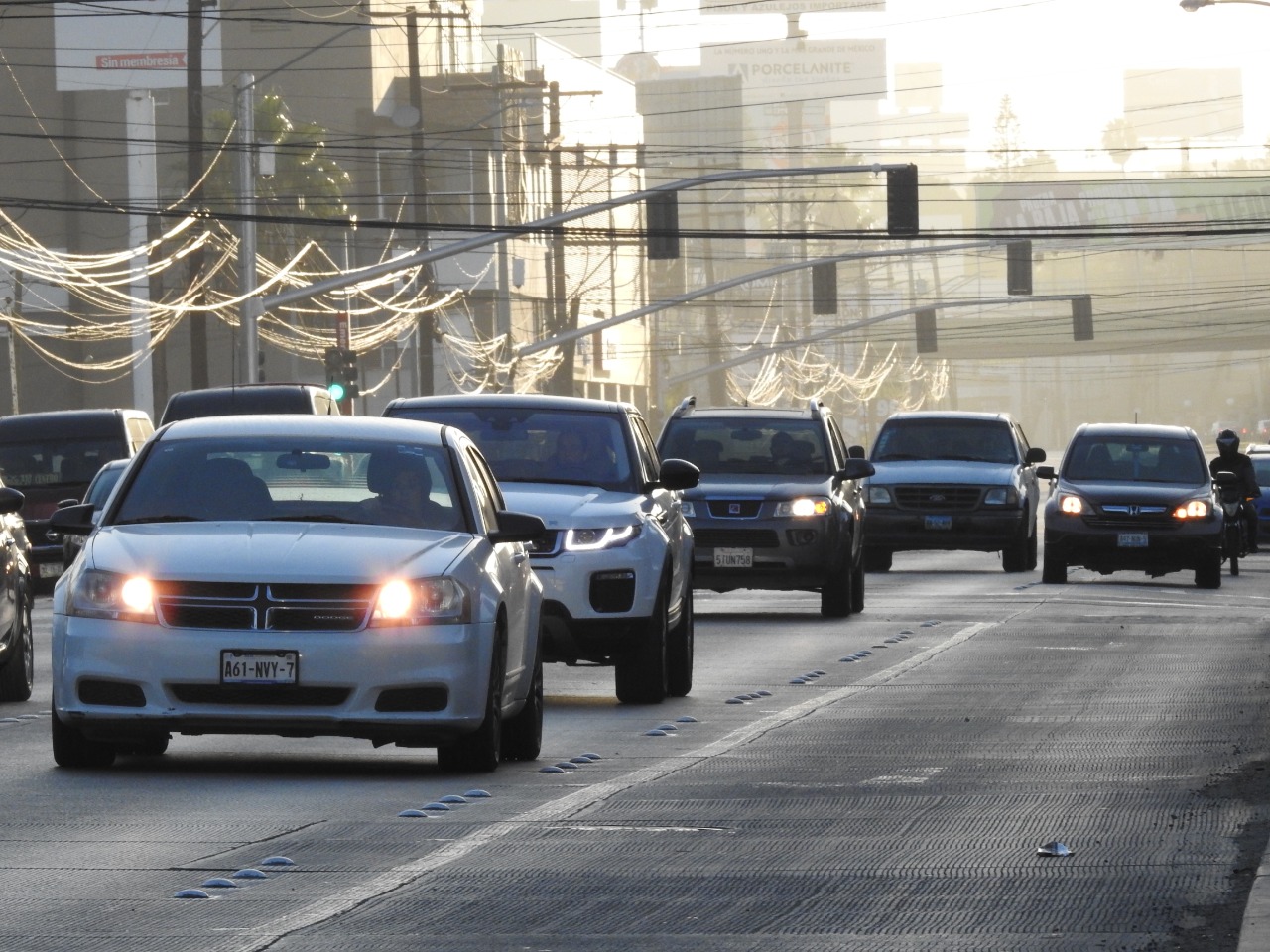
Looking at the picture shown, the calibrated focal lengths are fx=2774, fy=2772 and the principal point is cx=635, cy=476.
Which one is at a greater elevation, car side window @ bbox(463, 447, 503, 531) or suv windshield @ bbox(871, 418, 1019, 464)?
car side window @ bbox(463, 447, 503, 531)

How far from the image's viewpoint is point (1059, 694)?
16.3 m

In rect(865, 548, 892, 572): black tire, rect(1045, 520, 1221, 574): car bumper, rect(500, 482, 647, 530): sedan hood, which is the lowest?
rect(865, 548, 892, 572): black tire

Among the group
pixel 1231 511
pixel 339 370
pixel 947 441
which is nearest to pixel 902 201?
pixel 947 441

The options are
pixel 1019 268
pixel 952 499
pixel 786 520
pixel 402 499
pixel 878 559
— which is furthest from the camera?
pixel 1019 268

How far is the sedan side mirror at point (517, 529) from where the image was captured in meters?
12.0

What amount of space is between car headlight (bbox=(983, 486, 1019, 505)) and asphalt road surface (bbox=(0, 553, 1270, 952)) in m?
16.4

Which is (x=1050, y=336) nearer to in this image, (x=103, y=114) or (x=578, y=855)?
(x=103, y=114)

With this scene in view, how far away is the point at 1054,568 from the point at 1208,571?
174cm

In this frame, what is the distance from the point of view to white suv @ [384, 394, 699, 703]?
50.7 feet

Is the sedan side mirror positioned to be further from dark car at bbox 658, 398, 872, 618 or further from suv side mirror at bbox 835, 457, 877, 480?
suv side mirror at bbox 835, 457, 877, 480

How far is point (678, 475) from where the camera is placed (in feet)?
53.5

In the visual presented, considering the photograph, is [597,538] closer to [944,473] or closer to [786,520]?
[786,520]

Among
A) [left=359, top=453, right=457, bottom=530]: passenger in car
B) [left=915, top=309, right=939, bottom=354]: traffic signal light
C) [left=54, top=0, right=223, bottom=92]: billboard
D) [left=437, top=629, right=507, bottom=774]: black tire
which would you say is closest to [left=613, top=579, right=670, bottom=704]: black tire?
[left=359, top=453, right=457, bottom=530]: passenger in car

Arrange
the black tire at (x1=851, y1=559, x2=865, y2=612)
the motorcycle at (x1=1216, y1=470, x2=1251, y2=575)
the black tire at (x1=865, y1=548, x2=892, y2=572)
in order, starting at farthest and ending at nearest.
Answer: the black tire at (x1=865, y1=548, x2=892, y2=572) → the motorcycle at (x1=1216, y1=470, x2=1251, y2=575) → the black tire at (x1=851, y1=559, x2=865, y2=612)
